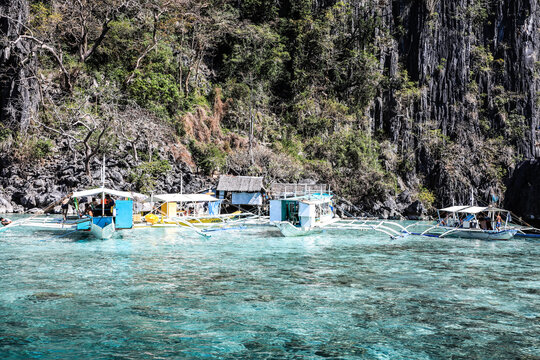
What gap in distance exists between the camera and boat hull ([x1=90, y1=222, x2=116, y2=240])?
22.9m

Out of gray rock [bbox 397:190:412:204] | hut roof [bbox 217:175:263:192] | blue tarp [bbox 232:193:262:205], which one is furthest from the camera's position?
gray rock [bbox 397:190:412:204]

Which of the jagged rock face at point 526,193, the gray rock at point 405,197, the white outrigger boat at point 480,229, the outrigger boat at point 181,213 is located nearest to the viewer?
the white outrigger boat at point 480,229

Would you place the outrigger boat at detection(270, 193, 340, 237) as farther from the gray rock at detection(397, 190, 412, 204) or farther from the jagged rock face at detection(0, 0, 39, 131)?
the jagged rock face at detection(0, 0, 39, 131)

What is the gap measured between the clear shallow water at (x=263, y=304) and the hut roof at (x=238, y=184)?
72.9 feet

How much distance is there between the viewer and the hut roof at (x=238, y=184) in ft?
141

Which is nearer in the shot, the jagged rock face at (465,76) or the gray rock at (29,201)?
the gray rock at (29,201)

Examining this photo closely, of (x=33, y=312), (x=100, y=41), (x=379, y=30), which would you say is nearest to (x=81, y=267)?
(x=33, y=312)

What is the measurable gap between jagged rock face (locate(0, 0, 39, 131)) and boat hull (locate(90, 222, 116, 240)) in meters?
25.5

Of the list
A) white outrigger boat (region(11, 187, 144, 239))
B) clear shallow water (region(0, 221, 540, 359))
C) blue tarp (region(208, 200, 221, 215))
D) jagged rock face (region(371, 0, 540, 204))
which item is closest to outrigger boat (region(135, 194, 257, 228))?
blue tarp (region(208, 200, 221, 215))

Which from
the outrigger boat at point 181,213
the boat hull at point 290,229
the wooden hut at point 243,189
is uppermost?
the wooden hut at point 243,189

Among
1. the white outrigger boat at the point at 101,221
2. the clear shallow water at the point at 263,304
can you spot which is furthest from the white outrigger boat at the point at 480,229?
the white outrigger boat at the point at 101,221

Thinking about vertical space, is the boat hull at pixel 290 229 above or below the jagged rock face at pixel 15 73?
below

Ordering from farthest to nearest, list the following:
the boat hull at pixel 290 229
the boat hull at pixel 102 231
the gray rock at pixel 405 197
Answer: the gray rock at pixel 405 197, the boat hull at pixel 290 229, the boat hull at pixel 102 231

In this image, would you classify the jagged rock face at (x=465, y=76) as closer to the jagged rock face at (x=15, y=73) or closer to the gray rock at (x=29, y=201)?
the jagged rock face at (x=15, y=73)
